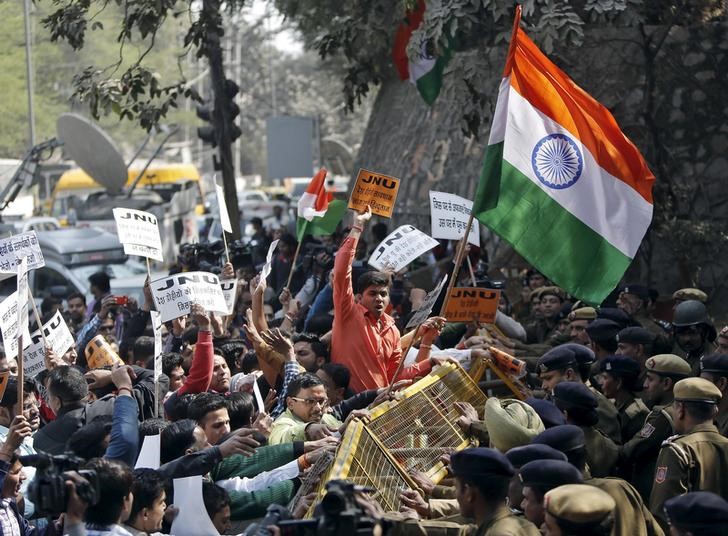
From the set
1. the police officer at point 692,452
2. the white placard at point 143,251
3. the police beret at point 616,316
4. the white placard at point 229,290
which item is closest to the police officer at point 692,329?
the police beret at point 616,316

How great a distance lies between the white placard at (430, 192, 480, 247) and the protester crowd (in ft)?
1.89

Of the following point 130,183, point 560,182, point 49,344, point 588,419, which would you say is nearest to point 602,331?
point 560,182

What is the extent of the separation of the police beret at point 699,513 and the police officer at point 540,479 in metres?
0.56

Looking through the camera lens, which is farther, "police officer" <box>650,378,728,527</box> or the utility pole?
the utility pole

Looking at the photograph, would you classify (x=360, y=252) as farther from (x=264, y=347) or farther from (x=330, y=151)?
(x=330, y=151)

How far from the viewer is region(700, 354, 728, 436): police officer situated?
7324 mm

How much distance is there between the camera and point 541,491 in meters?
5.49

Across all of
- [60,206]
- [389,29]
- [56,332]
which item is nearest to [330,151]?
[60,206]

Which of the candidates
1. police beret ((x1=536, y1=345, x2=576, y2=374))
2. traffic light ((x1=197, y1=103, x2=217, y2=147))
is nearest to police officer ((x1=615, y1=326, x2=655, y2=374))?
police beret ((x1=536, y1=345, x2=576, y2=374))

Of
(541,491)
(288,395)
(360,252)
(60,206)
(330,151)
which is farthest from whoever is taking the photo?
(330,151)

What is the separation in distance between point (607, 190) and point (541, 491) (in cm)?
339

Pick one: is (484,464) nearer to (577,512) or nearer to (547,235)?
(577,512)

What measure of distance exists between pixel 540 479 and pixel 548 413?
130 centimetres

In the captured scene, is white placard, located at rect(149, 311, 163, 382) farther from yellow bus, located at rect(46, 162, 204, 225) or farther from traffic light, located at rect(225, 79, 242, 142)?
yellow bus, located at rect(46, 162, 204, 225)
